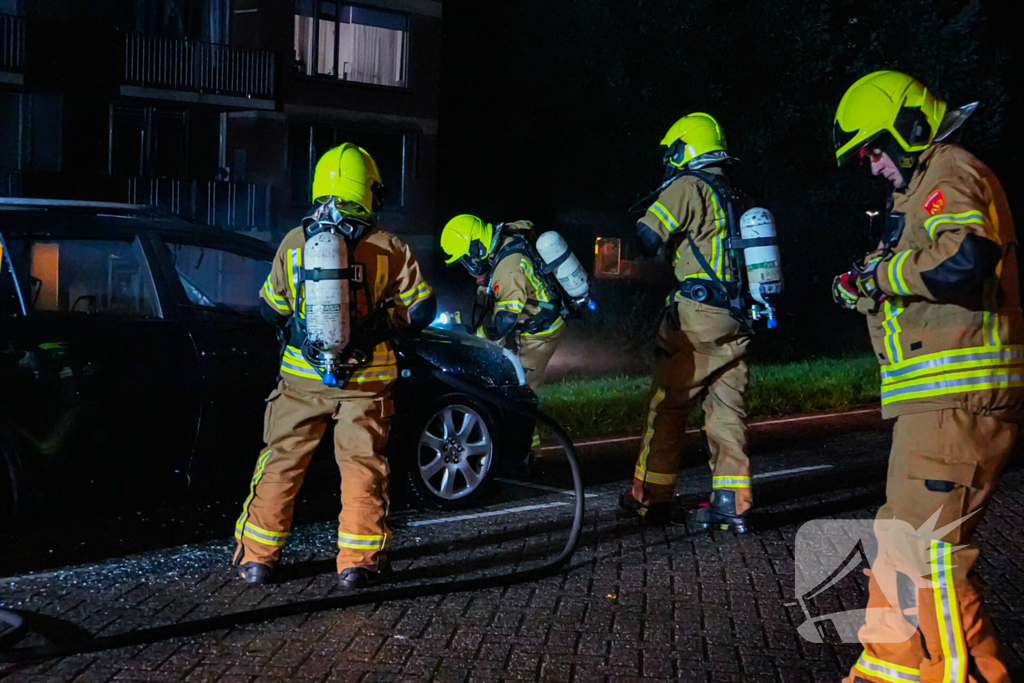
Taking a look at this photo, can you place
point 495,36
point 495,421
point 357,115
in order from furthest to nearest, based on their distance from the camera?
1. point 495,36
2. point 357,115
3. point 495,421

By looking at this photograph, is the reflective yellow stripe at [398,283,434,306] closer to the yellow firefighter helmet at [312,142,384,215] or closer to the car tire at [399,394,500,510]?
the yellow firefighter helmet at [312,142,384,215]

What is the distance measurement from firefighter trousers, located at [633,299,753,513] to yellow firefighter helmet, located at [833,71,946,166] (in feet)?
7.24

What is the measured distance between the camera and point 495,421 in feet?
22.1

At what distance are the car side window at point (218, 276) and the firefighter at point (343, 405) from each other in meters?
0.96

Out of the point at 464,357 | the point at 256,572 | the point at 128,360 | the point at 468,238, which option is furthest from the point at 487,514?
the point at 128,360

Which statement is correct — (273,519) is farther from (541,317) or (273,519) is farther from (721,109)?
(721,109)

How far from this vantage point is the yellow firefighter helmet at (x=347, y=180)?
4.93 m

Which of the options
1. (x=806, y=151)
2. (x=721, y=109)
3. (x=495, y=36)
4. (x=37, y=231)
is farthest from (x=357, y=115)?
(x=37, y=231)

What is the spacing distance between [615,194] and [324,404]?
2288 centimetres

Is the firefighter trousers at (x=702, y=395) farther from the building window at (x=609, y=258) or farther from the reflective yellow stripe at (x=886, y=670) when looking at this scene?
the building window at (x=609, y=258)

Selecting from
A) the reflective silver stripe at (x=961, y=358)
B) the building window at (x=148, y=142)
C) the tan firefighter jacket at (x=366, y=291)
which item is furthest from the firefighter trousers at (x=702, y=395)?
the building window at (x=148, y=142)

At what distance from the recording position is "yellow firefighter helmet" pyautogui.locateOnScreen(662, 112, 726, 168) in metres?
6.11

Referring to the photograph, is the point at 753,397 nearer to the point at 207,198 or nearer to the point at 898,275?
the point at 898,275

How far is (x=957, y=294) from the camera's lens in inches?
141
